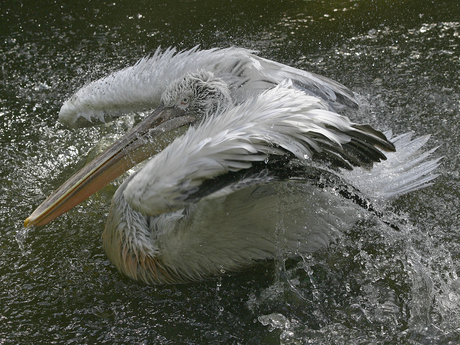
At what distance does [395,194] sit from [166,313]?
1.26m

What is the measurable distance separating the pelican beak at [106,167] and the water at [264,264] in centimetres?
28

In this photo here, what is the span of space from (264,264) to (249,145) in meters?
0.91

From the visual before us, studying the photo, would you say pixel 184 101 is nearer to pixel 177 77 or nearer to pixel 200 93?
pixel 200 93

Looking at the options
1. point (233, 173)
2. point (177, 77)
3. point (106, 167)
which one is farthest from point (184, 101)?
point (233, 173)

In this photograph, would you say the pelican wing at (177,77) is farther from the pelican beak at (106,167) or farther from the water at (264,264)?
the water at (264,264)

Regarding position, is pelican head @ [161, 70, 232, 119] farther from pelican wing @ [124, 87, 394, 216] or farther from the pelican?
pelican wing @ [124, 87, 394, 216]

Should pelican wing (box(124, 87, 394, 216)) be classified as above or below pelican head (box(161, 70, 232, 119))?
below

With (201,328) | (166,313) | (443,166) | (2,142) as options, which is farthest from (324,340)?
(2,142)

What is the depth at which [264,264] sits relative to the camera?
8.66 ft

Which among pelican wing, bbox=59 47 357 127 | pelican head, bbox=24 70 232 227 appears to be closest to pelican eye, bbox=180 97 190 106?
pelican head, bbox=24 70 232 227

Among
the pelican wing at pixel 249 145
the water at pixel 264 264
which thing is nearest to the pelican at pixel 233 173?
the pelican wing at pixel 249 145

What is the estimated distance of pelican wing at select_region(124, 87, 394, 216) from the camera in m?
1.91

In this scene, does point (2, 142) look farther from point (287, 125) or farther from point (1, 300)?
point (287, 125)

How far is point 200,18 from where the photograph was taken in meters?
4.72
